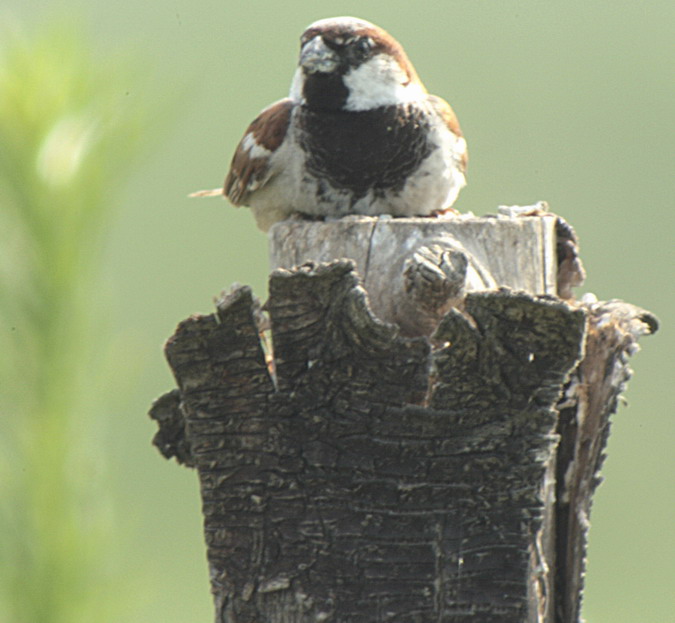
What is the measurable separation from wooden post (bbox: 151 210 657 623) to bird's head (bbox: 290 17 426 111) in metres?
1.00

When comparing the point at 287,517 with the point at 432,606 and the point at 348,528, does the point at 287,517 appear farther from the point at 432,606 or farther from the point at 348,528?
the point at 432,606

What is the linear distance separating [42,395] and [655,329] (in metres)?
2.60

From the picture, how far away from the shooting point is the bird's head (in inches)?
100

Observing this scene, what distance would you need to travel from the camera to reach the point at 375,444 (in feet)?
5.40

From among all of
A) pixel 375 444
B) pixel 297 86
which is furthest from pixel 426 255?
pixel 297 86

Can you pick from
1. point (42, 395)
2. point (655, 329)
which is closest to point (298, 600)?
point (655, 329)

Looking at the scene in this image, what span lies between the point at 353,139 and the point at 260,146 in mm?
267

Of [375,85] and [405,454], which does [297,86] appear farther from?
[405,454]

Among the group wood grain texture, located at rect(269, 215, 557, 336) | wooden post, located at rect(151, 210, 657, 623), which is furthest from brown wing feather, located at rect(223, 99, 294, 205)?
wooden post, located at rect(151, 210, 657, 623)

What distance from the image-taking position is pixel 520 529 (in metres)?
1.66

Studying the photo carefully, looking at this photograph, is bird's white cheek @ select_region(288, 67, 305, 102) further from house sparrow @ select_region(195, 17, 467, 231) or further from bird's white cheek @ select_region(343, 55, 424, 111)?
bird's white cheek @ select_region(343, 55, 424, 111)

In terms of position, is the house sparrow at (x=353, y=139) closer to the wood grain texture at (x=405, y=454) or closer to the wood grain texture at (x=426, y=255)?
the wood grain texture at (x=426, y=255)

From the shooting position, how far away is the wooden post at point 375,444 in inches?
64.0

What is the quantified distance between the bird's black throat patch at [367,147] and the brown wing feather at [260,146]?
0.08 metres
